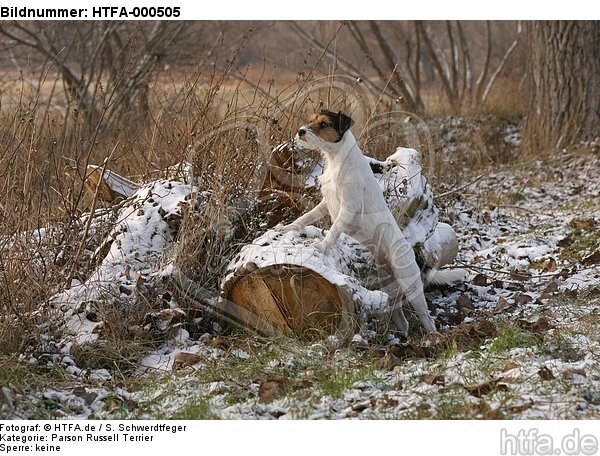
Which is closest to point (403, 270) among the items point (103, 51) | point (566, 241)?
point (566, 241)

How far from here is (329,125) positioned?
16.3 ft

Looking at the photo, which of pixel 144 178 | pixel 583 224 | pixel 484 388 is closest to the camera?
pixel 484 388

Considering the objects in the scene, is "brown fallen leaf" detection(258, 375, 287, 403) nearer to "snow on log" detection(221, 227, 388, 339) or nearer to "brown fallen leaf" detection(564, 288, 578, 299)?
"snow on log" detection(221, 227, 388, 339)

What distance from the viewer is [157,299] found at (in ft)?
17.0

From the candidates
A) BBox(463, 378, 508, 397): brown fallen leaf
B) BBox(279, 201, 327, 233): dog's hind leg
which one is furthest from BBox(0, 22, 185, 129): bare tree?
BBox(463, 378, 508, 397): brown fallen leaf

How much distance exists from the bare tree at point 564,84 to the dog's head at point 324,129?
22.4 ft

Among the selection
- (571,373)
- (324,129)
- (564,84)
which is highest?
(564,84)

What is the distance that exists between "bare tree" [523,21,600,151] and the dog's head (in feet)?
22.4

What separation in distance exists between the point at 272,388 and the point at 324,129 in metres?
Answer: 1.81

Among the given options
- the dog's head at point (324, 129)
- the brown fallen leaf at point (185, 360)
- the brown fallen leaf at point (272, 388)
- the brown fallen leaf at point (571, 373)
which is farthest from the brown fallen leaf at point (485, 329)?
the brown fallen leaf at point (185, 360)

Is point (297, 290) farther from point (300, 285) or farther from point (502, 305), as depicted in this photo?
point (502, 305)

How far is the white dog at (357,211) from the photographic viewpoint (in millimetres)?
5020

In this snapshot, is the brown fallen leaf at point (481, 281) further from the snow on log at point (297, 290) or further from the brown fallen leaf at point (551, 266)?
the snow on log at point (297, 290)
